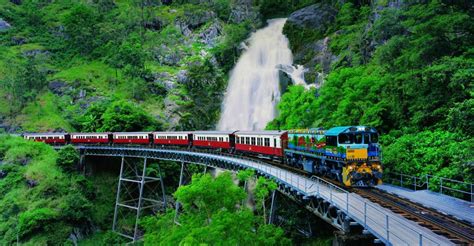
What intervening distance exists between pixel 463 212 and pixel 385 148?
10.8 m

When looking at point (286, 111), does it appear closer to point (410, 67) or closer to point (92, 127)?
point (410, 67)

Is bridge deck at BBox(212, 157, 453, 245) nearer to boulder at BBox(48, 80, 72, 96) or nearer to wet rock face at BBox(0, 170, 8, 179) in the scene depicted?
wet rock face at BBox(0, 170, 8, 179)

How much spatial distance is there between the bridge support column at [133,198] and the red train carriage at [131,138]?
251 centimetres

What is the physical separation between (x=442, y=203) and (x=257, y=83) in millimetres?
52543

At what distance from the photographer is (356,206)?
15.3 metres

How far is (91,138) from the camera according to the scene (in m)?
51.8

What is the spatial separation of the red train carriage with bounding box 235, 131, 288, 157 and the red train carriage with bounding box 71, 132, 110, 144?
23.2 metres

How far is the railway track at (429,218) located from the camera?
12.2 meters

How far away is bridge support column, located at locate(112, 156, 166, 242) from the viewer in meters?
43.2

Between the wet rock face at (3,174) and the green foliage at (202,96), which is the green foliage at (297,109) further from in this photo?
the wet rock face at (3,174)

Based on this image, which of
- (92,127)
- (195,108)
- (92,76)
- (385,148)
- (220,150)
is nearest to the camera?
(385,148)

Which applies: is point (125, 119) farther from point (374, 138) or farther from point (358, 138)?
point (374, 138)

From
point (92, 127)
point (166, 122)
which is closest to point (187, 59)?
point (166, 122)

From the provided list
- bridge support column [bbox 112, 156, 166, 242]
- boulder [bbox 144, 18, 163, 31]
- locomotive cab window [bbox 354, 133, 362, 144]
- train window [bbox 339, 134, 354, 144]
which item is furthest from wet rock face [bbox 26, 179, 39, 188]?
boulder [bbox 144, 18, 163, 31]
